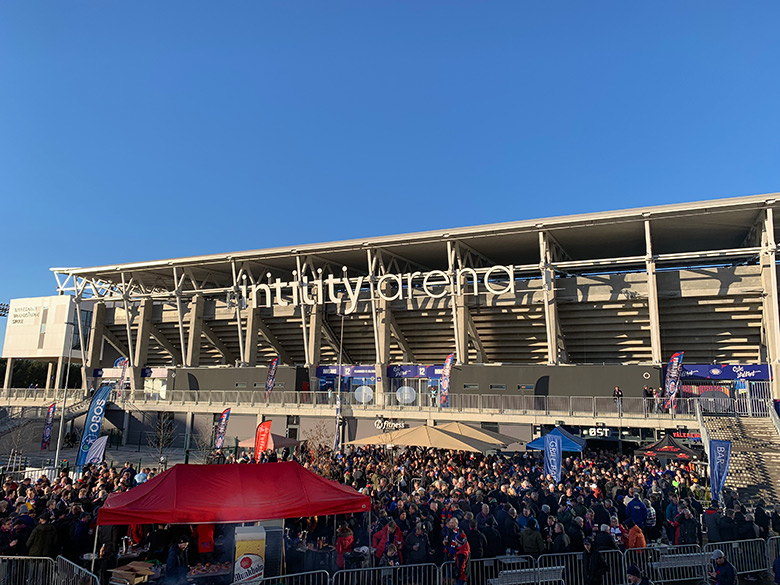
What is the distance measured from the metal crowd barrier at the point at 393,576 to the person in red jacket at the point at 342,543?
73 cm

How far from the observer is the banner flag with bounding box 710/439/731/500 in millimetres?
15906

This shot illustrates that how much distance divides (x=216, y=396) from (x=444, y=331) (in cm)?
1749

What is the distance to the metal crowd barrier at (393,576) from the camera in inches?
388

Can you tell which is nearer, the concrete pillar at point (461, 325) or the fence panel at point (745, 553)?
the fence panel at point (745, 553)

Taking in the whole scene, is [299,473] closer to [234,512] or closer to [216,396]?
[234,512]

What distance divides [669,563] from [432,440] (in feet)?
26.9

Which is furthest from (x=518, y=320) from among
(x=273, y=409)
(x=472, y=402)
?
(x=273, y=409)

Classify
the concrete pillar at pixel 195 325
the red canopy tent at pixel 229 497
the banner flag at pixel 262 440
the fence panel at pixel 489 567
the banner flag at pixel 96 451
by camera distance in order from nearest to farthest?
the red canopy tent at pixel 229 497 < the fence panel at pixel 489 567 < the banner flag at pixel 262 440 < the banner flag at pixel 96 451 < the concrete pillar at pixel 195 325

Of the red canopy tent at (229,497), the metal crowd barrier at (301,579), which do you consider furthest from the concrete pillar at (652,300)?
the metal crowd barrier at (301,579)

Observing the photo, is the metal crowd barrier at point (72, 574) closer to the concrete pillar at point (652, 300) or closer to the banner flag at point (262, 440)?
the banner flag at point (262, 440)

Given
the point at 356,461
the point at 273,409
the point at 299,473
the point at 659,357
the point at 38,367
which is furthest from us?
the point at 38,367

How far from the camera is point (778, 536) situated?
12.0 m

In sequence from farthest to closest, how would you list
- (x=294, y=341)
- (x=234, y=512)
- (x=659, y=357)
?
(x=294, y=341) → (x=659, y=357) → (x=234, y=512)

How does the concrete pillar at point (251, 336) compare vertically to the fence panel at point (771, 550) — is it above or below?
above
